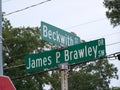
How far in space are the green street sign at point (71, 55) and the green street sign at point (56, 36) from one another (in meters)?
0.25

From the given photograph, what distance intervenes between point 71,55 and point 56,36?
0.60 metres

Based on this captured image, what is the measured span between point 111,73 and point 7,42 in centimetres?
2813

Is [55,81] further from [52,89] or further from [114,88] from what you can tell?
[114,88]

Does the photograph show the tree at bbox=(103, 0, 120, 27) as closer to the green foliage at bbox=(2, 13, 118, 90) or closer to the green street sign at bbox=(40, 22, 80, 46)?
the green street sign at bbox=(40, 22, 80, 46)

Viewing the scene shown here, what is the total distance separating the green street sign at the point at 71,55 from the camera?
11.2 metres

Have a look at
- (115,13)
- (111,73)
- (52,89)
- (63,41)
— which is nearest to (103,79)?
(111,73)

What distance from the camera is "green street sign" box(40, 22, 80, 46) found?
36.4 feet

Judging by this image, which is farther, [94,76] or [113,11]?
[94,76]

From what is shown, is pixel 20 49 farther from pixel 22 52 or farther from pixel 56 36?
pixel 56 36

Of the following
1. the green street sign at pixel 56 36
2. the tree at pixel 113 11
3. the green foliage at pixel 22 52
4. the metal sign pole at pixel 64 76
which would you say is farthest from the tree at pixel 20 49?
the metal sign pole at pixel 64 76

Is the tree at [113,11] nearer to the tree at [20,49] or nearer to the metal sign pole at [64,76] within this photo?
the metal sign pole at [64,76]

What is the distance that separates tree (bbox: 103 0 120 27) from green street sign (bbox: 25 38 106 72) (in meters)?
9.95

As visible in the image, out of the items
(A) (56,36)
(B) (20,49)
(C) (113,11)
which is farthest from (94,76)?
(A) (56,36)

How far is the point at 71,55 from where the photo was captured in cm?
1125
